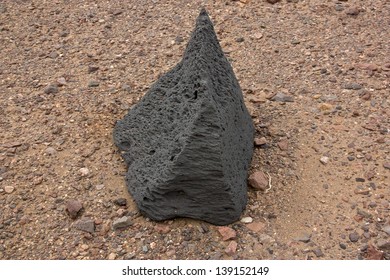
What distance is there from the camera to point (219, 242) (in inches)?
130

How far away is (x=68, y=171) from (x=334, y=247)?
1594mm

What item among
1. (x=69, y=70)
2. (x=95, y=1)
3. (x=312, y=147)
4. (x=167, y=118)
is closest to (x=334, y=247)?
(x=312, y=147)

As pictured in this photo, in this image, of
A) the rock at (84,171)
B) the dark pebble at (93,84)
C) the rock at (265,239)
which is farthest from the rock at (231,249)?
the dark pebble at (93,84)

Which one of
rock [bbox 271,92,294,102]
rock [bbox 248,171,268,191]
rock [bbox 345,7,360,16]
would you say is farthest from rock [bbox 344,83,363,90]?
rock [bbox 248,171,268,191]

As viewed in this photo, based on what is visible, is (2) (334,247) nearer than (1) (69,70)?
Yes

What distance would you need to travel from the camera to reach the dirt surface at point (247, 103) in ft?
11.0

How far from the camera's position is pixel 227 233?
3330 mm

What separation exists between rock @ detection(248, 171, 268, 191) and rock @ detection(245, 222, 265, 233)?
0.26 meters

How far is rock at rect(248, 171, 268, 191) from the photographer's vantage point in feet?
11.8

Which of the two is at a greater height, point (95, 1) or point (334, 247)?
point (95, 1)

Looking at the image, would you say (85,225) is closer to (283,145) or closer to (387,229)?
(283,145)

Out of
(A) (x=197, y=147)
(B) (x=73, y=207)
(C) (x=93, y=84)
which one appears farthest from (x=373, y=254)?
(C) (x=93, y=84)

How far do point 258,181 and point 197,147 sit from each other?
1.92 feet

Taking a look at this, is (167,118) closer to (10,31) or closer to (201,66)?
(201,66)
